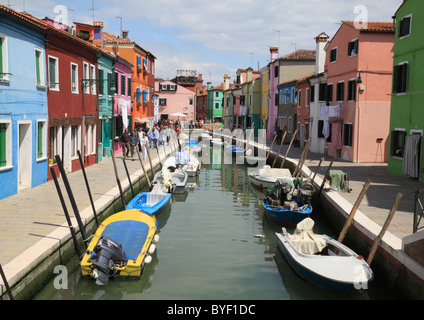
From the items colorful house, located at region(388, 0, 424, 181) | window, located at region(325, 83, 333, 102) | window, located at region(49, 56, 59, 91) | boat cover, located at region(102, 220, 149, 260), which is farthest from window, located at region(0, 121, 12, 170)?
window, located at region(325, 83, 333, 102)

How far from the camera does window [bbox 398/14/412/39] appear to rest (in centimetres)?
1912

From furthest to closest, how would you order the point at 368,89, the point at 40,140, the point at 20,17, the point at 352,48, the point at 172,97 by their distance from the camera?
the point at 172,97 → the point at 352,48 → the point at 368,89 → the point at 40,140 → the point at 20,17

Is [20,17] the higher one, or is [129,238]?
[20,17]

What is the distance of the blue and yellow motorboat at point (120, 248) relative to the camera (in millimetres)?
9422

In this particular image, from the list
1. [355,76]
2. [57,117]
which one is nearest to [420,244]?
[57,117]

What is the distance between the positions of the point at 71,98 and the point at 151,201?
6723mm

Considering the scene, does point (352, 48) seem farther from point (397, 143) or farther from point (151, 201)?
point (151, 201)

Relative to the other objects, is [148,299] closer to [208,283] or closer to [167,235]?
[208,283]

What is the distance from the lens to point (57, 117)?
18141mm

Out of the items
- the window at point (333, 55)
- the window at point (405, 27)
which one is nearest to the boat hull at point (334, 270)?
the window at point (405, 27)

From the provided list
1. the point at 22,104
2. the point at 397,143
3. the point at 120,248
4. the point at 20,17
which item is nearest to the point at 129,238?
the point at 120,248

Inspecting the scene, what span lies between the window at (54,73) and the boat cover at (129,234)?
8.46 meters

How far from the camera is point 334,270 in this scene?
359 inches
